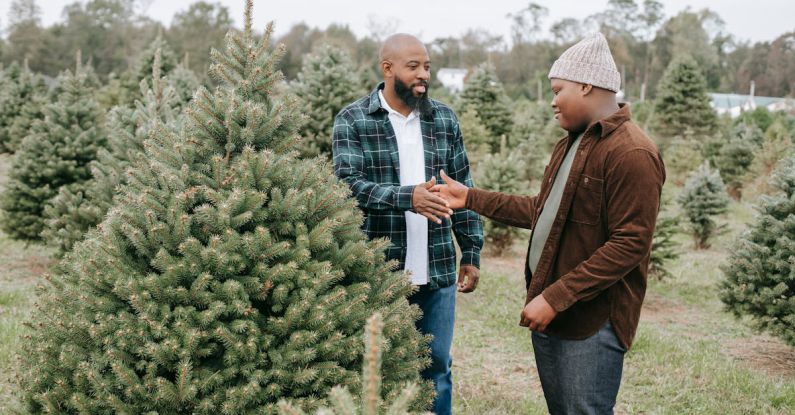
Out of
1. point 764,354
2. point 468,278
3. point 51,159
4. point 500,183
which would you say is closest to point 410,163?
point 468,278

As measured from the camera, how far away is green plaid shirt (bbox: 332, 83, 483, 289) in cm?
379

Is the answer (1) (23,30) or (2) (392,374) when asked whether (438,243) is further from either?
(1) (23,30)

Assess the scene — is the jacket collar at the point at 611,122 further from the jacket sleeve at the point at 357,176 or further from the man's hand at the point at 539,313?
the jacket sleeve at the point at 357,176

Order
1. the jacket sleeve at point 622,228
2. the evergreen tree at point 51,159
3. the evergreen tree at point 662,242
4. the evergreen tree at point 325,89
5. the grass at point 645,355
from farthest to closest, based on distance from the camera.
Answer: the evergreen tree at point 325,89 < the evergreen tree at point 662,242 < the evergreen tree at point 51,159 < the grass at point 645,355 < the jacket sleeve at point 622,228

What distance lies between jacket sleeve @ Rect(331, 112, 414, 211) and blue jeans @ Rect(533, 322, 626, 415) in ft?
3.74

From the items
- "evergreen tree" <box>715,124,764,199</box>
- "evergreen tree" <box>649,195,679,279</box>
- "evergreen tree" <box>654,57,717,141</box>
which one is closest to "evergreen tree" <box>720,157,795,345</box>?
"evergreen tree" <box>649,195,679,279</box>

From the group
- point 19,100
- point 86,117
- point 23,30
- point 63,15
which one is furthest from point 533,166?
point 63,15

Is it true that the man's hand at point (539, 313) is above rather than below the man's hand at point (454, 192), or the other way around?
below

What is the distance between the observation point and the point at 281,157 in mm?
2875

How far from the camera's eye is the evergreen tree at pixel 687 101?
88.2 ft

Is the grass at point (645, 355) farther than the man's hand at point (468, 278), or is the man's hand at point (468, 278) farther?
the grass at point (645, 355)

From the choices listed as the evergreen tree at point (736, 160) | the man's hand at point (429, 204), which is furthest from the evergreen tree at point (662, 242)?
the evergreen tree at point (736, 160)

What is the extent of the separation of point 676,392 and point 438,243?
302 centimetres

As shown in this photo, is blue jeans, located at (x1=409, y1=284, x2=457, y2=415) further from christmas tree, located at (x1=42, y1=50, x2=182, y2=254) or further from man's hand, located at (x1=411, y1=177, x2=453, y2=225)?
christmas tree, located at (x1=42, y1=50, x2=182, y2=254)
